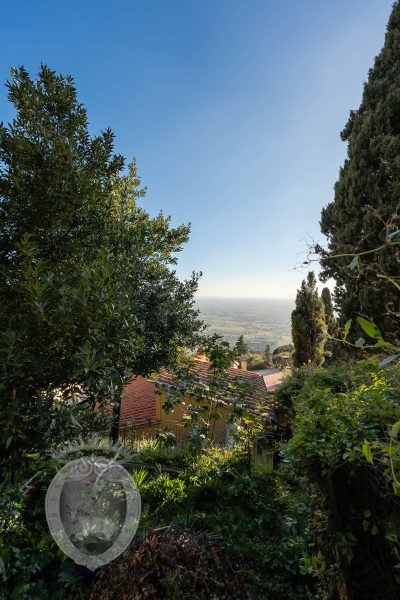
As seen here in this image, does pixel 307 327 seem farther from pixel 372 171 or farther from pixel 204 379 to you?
pixel 204 379

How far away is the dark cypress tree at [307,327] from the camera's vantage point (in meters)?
15.2

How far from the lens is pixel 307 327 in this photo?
50.5ft

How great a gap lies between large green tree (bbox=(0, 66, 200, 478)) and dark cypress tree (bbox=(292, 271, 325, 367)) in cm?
1347

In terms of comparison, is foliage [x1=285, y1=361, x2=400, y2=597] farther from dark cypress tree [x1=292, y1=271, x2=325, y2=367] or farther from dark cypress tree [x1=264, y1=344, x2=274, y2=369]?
dark cypress tree [x1=264, y1=344, x2=274, y2=369]

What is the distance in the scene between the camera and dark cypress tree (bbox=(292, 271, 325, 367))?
15164 mm

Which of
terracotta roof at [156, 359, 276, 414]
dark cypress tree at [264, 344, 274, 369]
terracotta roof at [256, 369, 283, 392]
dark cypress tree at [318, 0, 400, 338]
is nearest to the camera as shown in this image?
terracotta roof at [156, 359, 276, 414]

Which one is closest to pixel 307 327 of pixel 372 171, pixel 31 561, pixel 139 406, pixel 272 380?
pixel 372 171

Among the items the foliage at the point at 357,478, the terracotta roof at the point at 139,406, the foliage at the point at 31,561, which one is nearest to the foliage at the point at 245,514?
the foliage at the point at 31,561

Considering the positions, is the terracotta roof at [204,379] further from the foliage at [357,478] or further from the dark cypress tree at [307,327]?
the dark cypress tree at [307,327]

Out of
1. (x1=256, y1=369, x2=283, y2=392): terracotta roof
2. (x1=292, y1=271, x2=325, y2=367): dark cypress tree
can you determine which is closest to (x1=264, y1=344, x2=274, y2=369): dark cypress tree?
(x1=256, y1=369, x2=283, y2=392): terracotta roof

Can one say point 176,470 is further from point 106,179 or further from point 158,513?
point 106,179

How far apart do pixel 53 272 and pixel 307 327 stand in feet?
47.6

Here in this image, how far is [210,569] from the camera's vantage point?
104 inches

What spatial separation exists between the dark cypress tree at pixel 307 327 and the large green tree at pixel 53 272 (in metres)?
13.5
